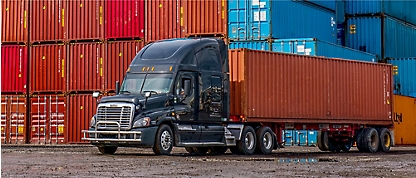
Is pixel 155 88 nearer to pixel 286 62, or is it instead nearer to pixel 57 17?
pixel 286 62

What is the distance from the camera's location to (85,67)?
3456 centimetres

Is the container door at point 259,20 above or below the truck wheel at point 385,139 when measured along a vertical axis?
above

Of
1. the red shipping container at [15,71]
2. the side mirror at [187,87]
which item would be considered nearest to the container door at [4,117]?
the red shipping container at [15,71]

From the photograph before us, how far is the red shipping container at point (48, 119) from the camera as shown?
34406mm

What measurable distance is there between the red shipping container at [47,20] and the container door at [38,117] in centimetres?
274

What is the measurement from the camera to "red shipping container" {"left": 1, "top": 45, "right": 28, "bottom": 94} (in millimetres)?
35500

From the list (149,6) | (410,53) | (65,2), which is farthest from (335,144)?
(410,53)

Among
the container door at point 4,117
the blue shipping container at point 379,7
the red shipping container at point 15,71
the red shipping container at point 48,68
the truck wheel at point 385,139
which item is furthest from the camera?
the blue shipping container at point 379,7

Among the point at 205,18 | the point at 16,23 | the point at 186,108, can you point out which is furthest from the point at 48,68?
the point at 186,108

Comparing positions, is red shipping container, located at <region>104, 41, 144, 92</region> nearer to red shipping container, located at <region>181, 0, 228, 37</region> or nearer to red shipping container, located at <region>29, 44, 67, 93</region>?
red shipping container, located at <region>29, 44, 67, 93</region>

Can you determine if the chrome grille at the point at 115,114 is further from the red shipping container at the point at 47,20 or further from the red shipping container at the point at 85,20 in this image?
the red shipping container at the point at 47,20

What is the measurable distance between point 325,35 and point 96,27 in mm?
10574

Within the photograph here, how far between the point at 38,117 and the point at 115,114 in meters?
16.8

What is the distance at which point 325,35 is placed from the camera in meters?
37.2
